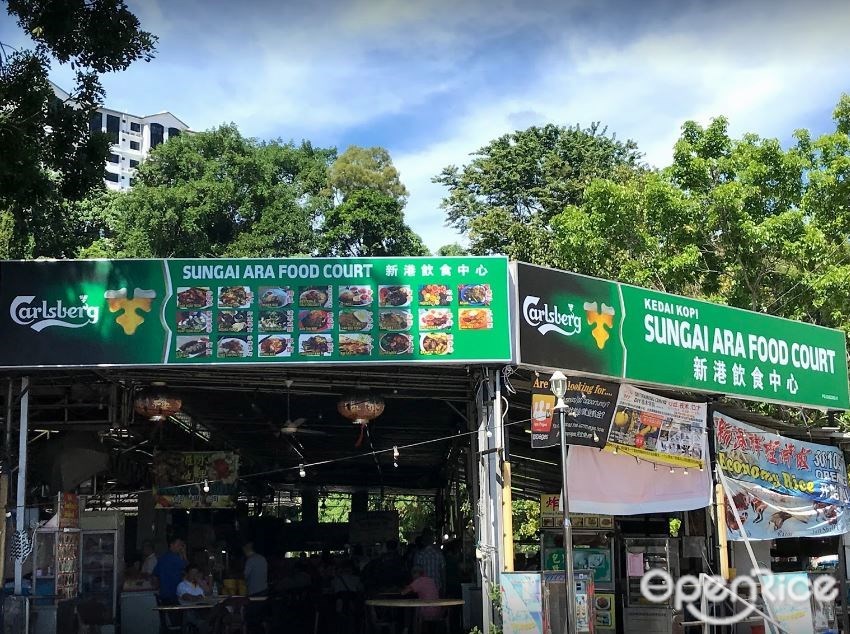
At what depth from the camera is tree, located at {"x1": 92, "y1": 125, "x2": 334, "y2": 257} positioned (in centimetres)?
4281

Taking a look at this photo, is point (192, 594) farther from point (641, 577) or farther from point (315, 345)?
point (641, 577)

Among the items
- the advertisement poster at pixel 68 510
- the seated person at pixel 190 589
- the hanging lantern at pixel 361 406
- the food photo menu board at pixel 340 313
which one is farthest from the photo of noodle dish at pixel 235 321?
the seated person at pixel 190 589

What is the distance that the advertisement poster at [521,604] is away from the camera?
11812mm

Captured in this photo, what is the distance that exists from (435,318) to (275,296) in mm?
2097

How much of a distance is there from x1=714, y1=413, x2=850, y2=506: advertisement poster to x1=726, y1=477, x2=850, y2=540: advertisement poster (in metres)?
0.16

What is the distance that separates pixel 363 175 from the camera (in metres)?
50.1

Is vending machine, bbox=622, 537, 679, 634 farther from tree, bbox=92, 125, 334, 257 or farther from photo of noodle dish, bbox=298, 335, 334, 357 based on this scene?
tree, bbox=92, 125, 334, 257

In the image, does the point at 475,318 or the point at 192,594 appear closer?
the point at 475,318

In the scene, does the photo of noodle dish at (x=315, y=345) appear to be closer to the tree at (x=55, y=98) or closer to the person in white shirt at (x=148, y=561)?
the tree at (x=55, y=98)

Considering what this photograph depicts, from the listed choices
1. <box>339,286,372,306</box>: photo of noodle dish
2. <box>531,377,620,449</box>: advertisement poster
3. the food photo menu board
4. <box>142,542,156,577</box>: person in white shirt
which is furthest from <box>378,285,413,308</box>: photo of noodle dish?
<box>142,542,156,577</box>: person in white shirt

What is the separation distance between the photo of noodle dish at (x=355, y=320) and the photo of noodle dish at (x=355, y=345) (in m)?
0.11

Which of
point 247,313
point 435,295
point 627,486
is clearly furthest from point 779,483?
point 247,313

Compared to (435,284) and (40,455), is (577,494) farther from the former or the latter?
(40,455)

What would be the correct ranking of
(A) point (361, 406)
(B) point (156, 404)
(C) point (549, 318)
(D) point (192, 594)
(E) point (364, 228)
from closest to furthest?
(C) point (549, 318), (A) point (361, 406), (B) point (156, 404), (D) point (192, 594), (E) point (364, 228)
